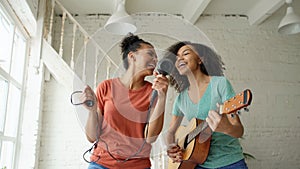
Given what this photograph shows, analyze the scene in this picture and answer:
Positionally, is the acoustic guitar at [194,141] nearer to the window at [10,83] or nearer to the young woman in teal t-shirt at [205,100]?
the young woman in teal t-shirt at [205,100]

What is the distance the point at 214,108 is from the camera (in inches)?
35.8

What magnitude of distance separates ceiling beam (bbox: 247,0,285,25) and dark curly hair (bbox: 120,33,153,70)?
2.48 m

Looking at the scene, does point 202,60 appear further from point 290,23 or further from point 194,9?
point 194,9

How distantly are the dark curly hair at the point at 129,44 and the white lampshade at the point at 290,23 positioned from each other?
211cm

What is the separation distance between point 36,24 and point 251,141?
100 inches

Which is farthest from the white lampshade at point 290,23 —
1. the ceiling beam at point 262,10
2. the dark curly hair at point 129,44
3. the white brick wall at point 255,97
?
the dark curly hair at point 129,44

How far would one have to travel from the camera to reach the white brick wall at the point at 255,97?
9.48ft

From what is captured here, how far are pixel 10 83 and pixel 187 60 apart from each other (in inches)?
74.9

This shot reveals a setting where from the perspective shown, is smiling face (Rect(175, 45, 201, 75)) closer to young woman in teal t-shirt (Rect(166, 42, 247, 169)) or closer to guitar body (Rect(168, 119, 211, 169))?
young woman in teal t-shirt (Rect(166, 42, 247, 169))

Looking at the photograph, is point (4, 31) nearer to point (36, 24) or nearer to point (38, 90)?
point (36, 24)

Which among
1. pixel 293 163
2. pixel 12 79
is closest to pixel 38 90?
pixel 12 79

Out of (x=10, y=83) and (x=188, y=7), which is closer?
(x=10, y=83)

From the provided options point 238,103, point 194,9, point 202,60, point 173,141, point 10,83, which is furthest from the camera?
point 194,9

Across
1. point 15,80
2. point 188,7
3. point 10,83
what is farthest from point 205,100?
point 188,7
